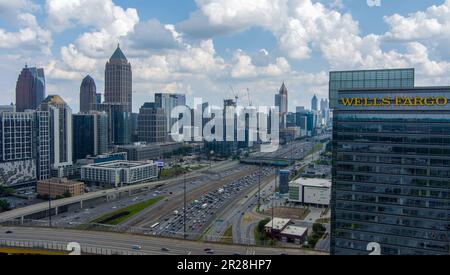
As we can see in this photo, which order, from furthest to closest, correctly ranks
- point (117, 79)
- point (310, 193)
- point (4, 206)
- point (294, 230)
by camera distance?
point (117, 79) → point (310, 193) → point (4, 206) → point (294, 230)

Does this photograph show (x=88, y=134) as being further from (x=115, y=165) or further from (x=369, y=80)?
(x=369, y=80)

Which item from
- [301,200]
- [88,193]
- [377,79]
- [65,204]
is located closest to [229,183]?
[301,200]

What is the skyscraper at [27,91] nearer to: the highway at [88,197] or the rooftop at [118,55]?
the rooftop at [118,55]

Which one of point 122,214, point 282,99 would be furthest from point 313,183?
point 282,99

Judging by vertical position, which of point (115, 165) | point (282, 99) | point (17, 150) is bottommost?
point (115, 165)

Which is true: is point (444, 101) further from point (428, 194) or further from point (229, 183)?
point (229, 183)

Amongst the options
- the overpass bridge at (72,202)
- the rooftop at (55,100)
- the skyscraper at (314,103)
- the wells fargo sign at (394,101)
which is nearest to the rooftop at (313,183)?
the overpass bridge at (72,202)
